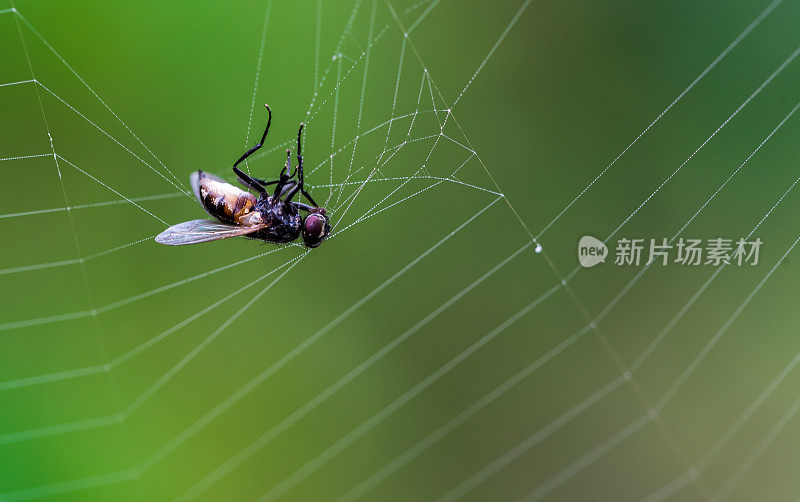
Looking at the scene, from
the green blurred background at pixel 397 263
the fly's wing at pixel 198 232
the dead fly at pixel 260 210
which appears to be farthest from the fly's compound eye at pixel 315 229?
the green blurred background at pixel 397 263

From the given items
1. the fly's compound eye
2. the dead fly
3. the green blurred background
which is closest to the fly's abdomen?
the dead fly

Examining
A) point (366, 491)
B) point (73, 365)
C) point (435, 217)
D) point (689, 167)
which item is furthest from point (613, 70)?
point (73, 365)

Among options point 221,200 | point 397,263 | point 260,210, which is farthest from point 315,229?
point 397,263

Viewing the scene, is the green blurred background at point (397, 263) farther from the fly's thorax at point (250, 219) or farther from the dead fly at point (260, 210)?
the fly's thorax at point (250, 219)

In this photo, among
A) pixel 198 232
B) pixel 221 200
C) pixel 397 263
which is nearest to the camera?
pixel 198 232

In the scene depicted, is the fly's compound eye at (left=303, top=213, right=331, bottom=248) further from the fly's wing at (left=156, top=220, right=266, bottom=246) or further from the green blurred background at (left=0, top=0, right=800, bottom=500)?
the green blurred background at (left=0, top=0, right=800, bottom=500)

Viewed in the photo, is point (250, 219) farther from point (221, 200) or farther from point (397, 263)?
point (397, 263)

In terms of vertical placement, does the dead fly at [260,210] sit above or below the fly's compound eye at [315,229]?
above
